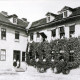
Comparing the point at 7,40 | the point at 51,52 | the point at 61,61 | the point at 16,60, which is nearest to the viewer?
the point at 61,61

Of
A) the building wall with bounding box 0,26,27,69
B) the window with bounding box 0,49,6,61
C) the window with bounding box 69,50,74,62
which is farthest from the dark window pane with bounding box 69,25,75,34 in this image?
the window with bounding box 0,49,6,61

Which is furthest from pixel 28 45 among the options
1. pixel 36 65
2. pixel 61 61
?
pixel 61 61

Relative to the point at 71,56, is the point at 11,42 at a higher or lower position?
higher

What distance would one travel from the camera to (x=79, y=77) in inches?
789

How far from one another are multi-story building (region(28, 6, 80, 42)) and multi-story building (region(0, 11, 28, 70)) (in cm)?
203

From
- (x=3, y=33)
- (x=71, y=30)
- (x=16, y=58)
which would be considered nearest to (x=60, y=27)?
(x=71, y=30)

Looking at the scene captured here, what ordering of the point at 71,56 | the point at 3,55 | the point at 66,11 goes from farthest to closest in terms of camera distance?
1. the point at 3,55
2. the point at 66,11
3. the point at 71,56

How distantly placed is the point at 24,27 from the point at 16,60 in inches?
214

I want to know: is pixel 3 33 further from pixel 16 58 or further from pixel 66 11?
pixel 66 11

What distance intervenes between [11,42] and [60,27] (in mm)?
7630

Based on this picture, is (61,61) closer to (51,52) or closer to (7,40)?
(51,52)

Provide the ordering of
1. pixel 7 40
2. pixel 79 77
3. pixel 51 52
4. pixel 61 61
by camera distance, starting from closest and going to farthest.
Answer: pixel 79 77
pixel 61 61
pixel 51 52
pixel 7 40

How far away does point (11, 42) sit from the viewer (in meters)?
26.6

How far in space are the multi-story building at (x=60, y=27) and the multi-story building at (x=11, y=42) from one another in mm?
2032
